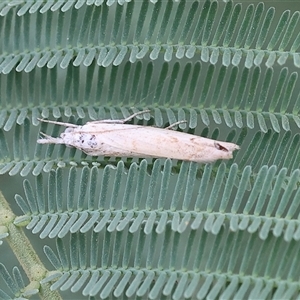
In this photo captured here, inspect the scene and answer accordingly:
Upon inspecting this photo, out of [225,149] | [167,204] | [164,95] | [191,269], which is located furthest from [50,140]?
[191,269]

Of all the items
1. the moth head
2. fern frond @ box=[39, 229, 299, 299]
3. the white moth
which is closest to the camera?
fern frond @ box=[39, 229, 299, 299]

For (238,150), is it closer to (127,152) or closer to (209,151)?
(209,151)

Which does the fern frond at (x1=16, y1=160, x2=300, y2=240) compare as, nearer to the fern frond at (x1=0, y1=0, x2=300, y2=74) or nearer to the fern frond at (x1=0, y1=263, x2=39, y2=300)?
the fern frond at (x1=0, y1=263, x2=39, y2=300)

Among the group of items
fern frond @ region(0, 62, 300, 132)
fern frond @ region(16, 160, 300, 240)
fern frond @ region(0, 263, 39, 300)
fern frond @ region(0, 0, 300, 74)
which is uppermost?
fern frond @ region(0, 0, 300, 74)

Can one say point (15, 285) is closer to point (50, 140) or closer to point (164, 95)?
point (50, 140)

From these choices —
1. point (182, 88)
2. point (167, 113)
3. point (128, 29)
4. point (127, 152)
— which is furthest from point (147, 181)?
point (128, 29)

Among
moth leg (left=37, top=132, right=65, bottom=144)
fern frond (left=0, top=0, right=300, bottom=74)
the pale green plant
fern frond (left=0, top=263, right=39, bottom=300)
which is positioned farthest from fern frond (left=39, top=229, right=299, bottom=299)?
fern frond (left=0, top=0, right=300, bottom=74)
